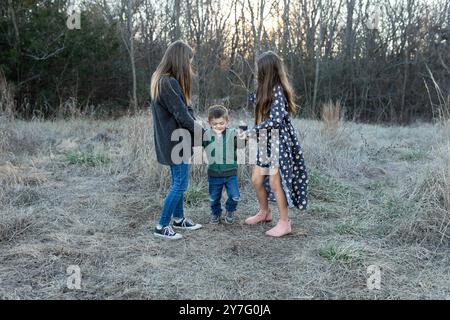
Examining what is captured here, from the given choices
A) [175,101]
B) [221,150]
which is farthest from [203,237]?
[175,101]

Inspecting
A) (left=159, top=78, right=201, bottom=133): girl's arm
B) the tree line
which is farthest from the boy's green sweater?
the tree line

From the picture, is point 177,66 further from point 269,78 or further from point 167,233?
point 167,233

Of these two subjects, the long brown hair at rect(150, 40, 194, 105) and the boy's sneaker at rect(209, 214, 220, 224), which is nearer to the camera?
the long brown hair at rect(150, 40, 194, 105)

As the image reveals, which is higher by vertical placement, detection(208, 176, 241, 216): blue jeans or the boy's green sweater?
the boy's green sweater

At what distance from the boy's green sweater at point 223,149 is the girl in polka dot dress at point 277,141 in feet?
0.57

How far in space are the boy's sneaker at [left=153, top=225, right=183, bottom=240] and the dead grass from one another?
0.05 metres

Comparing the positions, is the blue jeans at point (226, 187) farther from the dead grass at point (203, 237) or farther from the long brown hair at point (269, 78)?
the long brown hair at point (269, 78)

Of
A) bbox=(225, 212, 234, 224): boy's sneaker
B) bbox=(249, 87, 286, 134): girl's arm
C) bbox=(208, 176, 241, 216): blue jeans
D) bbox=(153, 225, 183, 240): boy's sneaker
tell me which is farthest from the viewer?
bbox=(225, 212, 234, 224): boy's sneaker

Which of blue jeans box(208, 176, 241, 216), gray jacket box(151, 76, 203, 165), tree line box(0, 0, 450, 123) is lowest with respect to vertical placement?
blue jeans box(208, 176, 241, 216)

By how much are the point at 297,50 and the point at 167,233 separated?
37.5ft

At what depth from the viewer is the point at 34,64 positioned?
9078mm

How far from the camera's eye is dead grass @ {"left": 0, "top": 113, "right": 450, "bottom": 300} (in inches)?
A: 95.8
